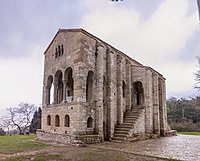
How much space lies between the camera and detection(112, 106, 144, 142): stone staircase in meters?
15.7

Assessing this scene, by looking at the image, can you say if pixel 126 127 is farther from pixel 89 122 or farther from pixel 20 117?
pixel 20 117

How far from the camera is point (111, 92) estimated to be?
16.8 meters

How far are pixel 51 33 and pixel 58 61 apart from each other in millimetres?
4640

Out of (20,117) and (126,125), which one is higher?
(126,125)

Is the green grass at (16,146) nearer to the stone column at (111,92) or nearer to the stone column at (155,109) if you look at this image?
the stone column at (111,92)

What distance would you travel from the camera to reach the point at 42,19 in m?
13.7

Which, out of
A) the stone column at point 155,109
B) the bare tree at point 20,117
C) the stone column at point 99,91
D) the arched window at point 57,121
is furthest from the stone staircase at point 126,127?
the bare tree at point 20,117

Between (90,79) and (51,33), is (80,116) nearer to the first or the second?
(90,79)

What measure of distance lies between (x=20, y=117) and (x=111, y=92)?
2420cm

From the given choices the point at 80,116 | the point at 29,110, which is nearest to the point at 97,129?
the point at 80,116

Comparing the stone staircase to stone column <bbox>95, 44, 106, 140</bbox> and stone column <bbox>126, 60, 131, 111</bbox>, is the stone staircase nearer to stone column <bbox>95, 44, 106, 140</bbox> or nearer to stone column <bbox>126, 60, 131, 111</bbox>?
stone column <bbox>126, 60, 131, 111</bbox>

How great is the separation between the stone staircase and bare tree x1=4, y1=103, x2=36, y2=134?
2175 centimetres

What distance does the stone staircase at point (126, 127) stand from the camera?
15.7 meters

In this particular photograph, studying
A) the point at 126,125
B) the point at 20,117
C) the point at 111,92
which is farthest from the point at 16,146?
the point at 20,117
